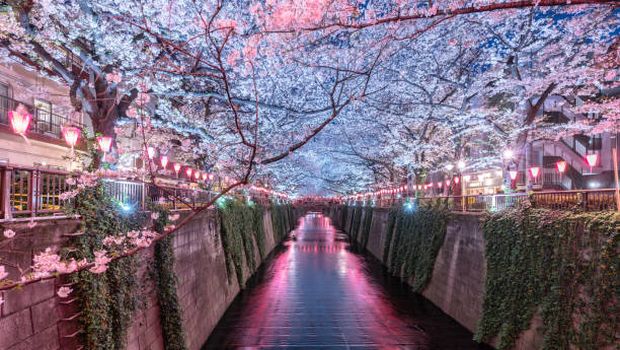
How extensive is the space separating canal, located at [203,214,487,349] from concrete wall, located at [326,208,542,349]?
0.51 m

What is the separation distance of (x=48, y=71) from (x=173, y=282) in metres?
10.4

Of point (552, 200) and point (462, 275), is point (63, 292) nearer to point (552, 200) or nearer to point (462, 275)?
point (552, 200)

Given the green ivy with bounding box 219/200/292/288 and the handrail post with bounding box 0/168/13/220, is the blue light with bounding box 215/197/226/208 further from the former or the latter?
the handrail post with bounding box 0/168/13/220

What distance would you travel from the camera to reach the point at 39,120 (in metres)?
21.1

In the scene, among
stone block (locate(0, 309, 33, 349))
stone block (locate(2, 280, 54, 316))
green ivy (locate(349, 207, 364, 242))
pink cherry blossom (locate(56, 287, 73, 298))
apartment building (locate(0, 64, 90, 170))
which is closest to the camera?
stone block (locate(0, 309, 33, 349))

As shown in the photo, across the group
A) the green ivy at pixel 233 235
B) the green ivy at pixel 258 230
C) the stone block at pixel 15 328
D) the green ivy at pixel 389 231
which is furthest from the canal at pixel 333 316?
the stone block at pixel 15 328

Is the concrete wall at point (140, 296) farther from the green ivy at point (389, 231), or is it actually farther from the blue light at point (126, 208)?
the green ivy at point (389, 231)

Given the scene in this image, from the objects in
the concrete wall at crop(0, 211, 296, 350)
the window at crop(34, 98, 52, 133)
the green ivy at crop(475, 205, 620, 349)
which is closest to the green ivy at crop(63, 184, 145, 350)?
the concrete wall at crop(0, 211, 296, 350)

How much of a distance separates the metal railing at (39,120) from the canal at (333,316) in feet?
37.6

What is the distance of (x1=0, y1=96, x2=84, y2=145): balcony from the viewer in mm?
19344

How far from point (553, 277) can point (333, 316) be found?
999 cm

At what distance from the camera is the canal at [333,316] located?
14.5 metres

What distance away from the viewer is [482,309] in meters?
13.2

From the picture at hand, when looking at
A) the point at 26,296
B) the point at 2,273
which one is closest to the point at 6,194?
the point at 26,296
